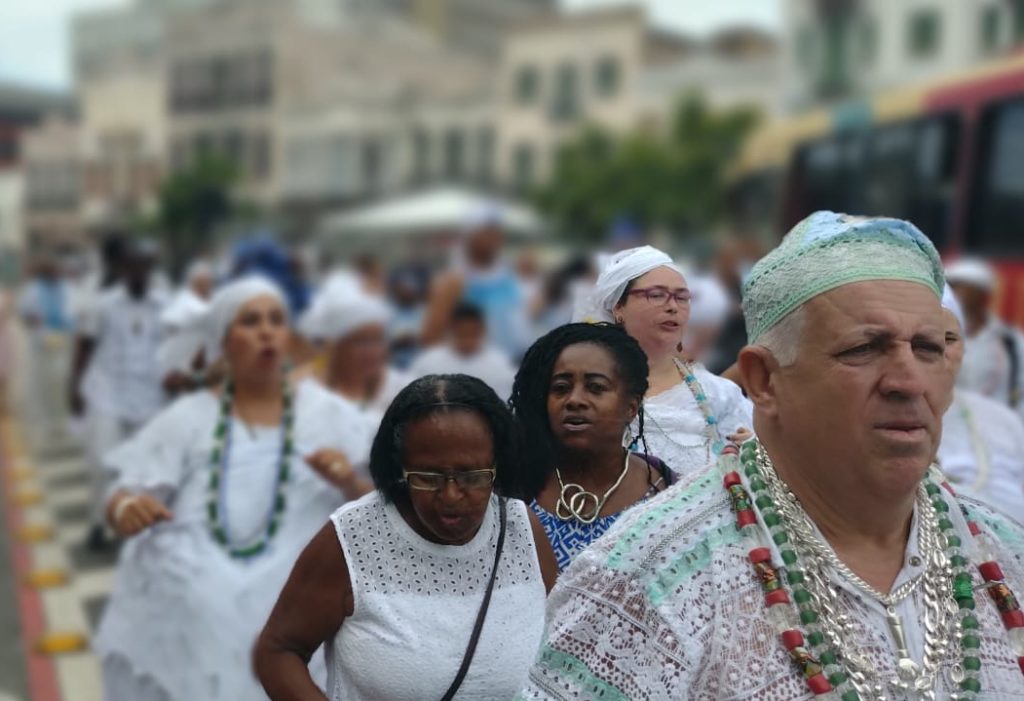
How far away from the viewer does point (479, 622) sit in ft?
10.9

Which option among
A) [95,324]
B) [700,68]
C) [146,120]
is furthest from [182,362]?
[146,120]

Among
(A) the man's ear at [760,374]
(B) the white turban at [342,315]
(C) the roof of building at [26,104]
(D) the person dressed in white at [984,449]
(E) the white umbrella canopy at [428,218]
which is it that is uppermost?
(C) the roof of building at [26,104]

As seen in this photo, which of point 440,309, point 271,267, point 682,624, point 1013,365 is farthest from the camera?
point 271,267

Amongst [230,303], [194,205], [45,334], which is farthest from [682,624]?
→ [194,205]

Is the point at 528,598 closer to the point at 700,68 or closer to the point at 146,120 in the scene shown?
the point at 700,68

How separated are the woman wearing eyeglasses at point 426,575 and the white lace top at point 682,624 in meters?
0.90

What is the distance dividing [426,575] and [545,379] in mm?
524

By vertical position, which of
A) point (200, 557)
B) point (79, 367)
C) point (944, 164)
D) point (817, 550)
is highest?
point (944, 164)

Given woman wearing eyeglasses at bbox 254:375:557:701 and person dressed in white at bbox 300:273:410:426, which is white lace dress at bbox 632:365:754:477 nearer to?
woman wearing eyeglasses at bbox 254:375:557:701

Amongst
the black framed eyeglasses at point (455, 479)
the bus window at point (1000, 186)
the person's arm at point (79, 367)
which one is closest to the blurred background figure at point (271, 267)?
the person's arm at point (79, 367)

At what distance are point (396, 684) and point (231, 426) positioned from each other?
2.35m

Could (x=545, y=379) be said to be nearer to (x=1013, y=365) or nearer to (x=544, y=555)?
(x=544, y=555)

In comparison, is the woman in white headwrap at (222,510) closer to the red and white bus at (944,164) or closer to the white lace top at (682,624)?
the white lace top at (682,624)

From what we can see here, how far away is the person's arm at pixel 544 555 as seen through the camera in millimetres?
3402
